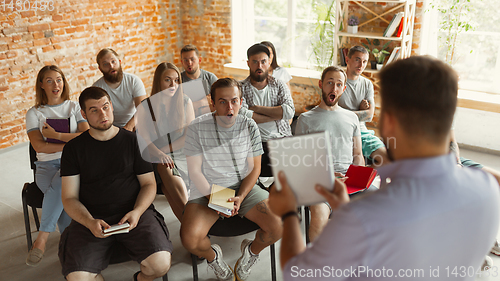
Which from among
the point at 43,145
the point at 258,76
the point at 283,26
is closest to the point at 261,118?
the point at 258,76

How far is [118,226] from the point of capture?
2.23m

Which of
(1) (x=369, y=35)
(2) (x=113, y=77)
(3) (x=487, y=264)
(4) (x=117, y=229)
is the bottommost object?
(3) (x=487, y=264)

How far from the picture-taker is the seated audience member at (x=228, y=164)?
2.51m

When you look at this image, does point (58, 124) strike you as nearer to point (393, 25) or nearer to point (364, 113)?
point (364, 113)

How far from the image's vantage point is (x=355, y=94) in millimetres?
3711

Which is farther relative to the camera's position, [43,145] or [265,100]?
[265,100]

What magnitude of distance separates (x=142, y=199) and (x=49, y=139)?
1132mm

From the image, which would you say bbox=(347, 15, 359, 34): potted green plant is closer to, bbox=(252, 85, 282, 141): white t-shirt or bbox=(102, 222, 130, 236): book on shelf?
bbox=(252, 85, 282, 141): white t-shirt

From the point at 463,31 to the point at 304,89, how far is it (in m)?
2.13

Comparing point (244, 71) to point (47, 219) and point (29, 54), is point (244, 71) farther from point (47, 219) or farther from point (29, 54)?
point (47, 219)

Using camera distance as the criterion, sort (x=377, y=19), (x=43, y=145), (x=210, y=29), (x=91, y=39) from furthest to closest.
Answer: (x=210, y=29), (x=91, y=39), (x=377, y=19), (x=43, y=145)

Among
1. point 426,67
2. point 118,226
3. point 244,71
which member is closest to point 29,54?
point 244,71

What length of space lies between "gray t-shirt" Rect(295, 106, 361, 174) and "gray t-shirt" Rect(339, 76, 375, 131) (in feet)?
2.63

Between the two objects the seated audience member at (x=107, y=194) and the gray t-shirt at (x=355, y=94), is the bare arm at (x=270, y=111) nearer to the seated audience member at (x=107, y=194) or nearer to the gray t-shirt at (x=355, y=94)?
the gray t-shirt at (x=355, y=94)
